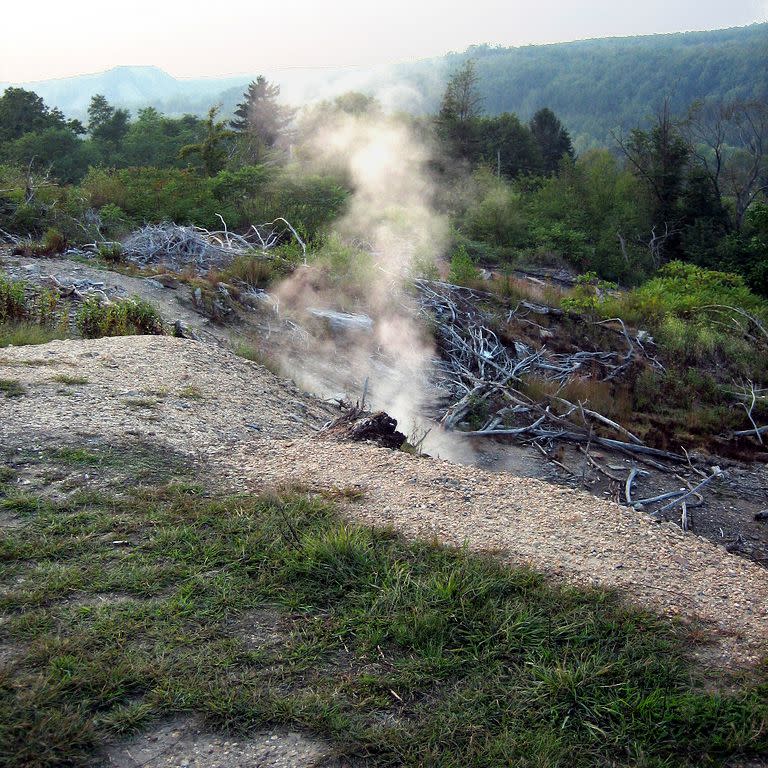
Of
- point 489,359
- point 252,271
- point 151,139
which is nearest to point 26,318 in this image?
point 252,271

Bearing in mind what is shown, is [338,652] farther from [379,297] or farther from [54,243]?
[54,243]

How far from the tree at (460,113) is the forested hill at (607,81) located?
5365cm

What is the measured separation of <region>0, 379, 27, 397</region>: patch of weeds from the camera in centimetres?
442

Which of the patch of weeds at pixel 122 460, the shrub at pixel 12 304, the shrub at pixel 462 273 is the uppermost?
the shrub at pixel 12 304

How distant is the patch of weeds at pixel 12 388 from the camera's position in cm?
442

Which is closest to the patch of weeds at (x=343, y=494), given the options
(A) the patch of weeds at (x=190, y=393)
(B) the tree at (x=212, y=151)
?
(A) the patch of weeds at (x=190, y=393)

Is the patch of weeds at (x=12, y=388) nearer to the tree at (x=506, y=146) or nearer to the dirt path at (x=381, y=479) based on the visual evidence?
the dirt path at (x=381, y=479)

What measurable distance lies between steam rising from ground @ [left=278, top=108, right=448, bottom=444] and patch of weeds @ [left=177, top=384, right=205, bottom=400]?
2346 mm

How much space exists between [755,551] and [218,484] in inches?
191

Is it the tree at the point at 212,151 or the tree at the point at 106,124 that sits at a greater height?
the tree at the point at 106,124

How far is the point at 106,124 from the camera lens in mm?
31984

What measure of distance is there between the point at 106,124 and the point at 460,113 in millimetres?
16981

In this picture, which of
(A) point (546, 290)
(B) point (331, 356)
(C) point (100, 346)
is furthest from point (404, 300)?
(C) point (100, 346)

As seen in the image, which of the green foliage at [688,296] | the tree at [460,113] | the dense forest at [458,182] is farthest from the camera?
the tree at [460,113]
